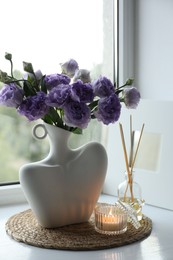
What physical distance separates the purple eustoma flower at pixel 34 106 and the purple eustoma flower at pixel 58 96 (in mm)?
15

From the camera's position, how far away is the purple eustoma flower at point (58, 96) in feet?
4.22

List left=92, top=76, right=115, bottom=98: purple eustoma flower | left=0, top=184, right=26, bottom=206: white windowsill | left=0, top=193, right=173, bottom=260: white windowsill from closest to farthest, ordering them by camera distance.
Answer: left=0, top=193, right=173, bottom=260: white windowsill
left=92, top=76, right=115, bottom=98: purple eustoma flower
left=0, top=184, right=26, bottom=206: white windowsill

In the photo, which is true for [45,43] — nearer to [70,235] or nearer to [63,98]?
[63,98]

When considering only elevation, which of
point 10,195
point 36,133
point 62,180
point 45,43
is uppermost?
point 45,43

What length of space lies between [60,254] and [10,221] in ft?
0.88

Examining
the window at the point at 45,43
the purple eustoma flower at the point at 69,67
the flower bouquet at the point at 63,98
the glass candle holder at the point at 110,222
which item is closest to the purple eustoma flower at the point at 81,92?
the flower bouquet at the point at 63,98

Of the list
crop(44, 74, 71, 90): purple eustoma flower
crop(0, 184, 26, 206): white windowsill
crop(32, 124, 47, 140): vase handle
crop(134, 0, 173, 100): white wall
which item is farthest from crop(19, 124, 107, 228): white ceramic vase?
crop(134, 0, 173, 100): white wall

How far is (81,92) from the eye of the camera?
1.30 meters

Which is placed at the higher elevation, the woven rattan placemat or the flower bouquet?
the flower bouquet

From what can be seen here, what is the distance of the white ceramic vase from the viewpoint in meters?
1.36

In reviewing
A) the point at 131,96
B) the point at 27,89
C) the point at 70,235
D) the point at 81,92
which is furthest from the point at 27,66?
the point at 70,235

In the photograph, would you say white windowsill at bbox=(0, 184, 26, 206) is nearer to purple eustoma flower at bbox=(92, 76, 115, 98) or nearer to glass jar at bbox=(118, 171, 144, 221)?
glass jar at bbox=(118, 171, 144, 221)

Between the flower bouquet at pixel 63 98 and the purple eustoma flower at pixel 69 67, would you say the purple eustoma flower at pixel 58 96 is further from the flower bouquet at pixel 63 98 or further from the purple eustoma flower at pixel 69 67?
the purple eustoma flower at pixel 69 67

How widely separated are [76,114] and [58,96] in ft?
0.21
